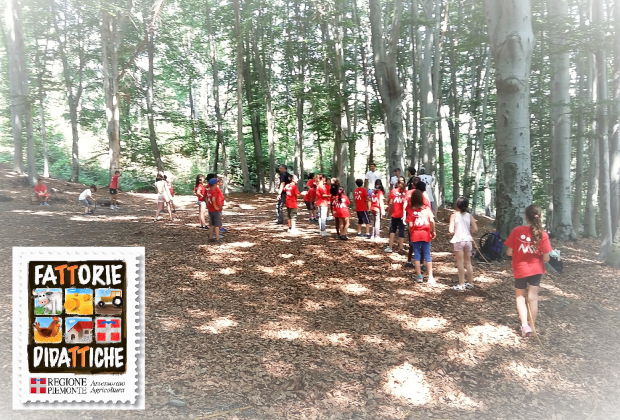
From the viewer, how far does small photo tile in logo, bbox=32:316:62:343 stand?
2.97m

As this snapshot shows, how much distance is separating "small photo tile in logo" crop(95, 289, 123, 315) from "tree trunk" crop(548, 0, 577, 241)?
36.0ft

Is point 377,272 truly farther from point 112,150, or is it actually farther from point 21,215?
point 112,150

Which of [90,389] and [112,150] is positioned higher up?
[112,150]

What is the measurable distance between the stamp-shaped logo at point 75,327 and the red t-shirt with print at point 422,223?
191 inches

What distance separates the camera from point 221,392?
355cm

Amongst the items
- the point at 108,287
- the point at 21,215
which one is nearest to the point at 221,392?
the point at 108,287

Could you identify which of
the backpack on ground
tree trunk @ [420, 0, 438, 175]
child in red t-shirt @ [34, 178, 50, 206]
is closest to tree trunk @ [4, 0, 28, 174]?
child in red t-shirt @ [34, 178, 50, 206]

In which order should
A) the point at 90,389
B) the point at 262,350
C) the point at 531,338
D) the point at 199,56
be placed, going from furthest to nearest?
the point at 199,56 → the point at 531,338 → the point at 262,350 → the point at 90,389

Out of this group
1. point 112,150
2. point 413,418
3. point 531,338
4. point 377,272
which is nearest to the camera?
point 413,418

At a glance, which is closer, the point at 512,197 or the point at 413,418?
the point at 413,418

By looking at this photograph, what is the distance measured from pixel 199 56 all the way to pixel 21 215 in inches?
796

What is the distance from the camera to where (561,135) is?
10195 mm

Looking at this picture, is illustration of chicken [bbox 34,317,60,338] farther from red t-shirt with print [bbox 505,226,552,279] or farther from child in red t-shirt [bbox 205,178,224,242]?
child in red t-shirt [bbox 205,178,224,242]

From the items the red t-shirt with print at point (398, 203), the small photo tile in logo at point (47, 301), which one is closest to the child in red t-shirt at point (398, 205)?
the red t-shirt with print at point (398, 203)
